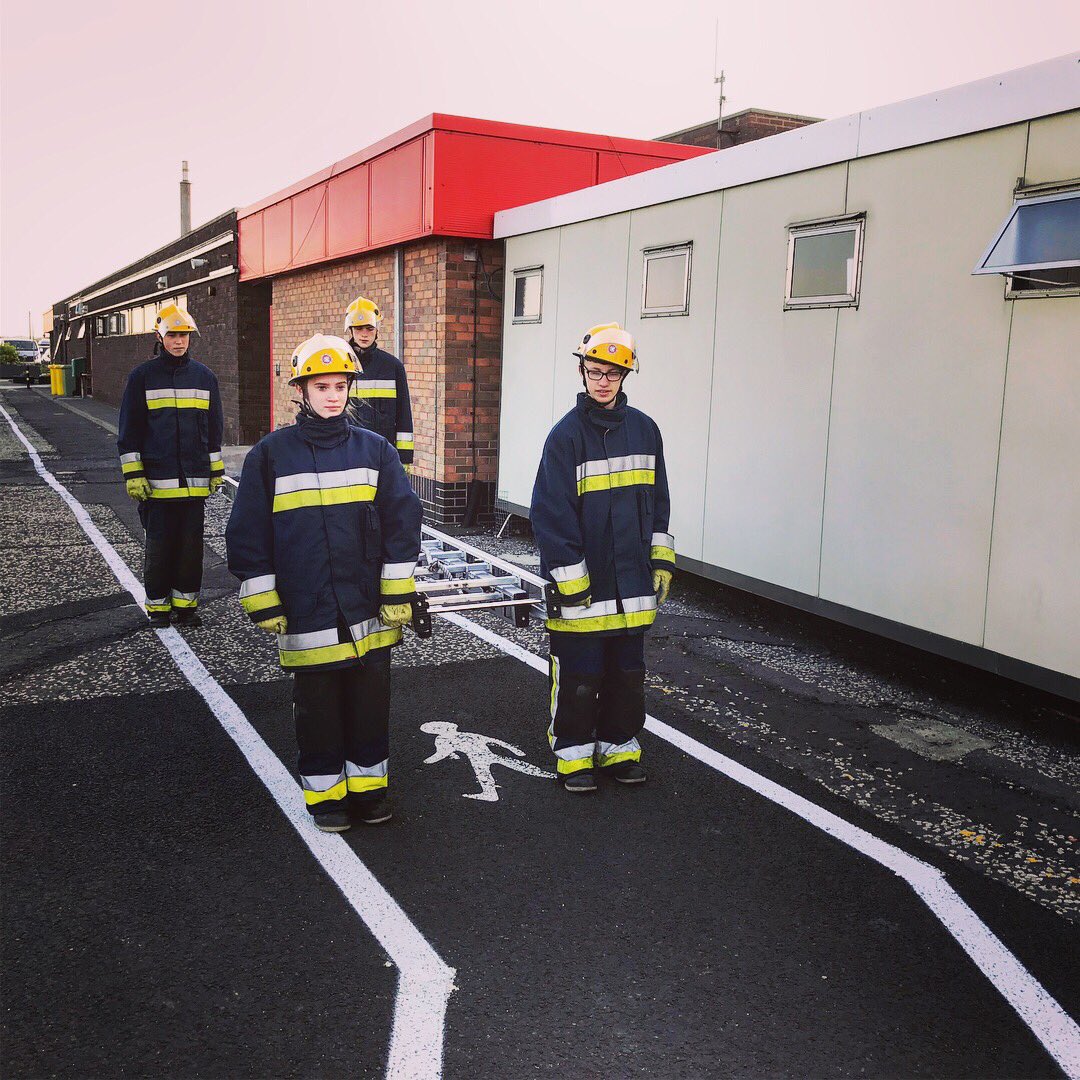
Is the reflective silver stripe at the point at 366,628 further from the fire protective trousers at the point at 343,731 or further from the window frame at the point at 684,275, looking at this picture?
the window frame at the point at 684,275

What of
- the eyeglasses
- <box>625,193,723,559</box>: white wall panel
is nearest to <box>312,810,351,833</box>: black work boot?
the eyeglasses

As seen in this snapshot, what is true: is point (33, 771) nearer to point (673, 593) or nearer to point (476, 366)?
point (673, 593)

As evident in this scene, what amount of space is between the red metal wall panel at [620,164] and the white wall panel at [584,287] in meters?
3.15

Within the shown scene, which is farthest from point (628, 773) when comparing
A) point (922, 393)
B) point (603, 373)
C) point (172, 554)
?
point (172, 554)

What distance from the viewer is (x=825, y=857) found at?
4.27 metres

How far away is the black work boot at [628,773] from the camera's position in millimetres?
4980

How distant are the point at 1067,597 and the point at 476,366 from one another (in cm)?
786

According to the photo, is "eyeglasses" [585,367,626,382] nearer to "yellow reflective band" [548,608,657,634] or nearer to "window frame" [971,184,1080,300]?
"yellow reflective band" [548,608,657,634]

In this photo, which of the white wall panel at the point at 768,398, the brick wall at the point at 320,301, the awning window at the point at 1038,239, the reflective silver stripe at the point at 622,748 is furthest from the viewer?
the brick wall at the point at 320,301

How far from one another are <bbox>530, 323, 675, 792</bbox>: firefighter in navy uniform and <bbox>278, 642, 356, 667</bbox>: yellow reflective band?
3.28 feet

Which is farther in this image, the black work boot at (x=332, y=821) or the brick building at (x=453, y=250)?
the brick building at (x=453, y=250)

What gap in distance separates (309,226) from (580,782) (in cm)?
1376

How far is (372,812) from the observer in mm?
4512

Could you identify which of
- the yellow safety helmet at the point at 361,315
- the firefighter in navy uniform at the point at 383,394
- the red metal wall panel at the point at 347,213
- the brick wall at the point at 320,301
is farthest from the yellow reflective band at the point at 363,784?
the red metal wall panel at the point at 347,213
